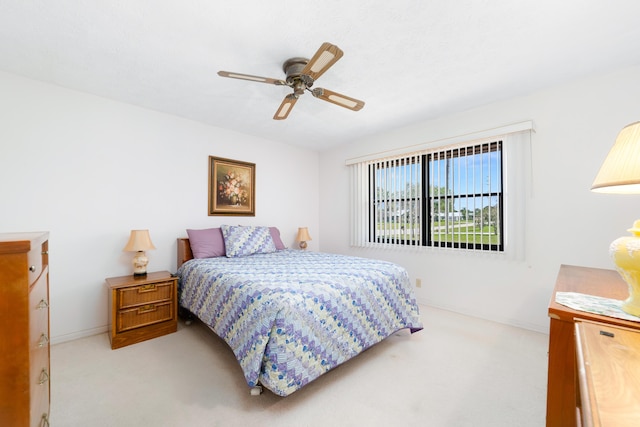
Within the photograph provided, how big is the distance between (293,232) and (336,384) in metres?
2.82

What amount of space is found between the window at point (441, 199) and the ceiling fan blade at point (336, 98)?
1614 millimetres

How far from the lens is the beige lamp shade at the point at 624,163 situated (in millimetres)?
921

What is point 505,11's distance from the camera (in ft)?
5.27

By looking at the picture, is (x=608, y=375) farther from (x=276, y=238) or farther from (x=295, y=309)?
(x=276, y=238)

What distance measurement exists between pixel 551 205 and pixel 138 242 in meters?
4.06

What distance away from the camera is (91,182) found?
8.68 ft

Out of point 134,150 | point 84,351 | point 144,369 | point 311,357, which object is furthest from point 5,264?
point 134,150

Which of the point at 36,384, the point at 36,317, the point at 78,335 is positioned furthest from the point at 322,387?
the point at 78,335

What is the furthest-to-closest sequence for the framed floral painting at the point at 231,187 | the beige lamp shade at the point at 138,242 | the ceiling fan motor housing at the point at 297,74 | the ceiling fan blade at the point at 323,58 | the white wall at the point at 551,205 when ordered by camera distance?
the framed floral painting at the point at 231,187, the beige lamp shade at the point at 138,242, the white wall at the point at 551,205, the ceiling fan motor housing at the point at 297,74, the ceiling fan blade at the point at 323,58

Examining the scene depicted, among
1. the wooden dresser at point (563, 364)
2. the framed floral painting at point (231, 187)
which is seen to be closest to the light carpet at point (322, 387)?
the wooden dresser at point (563, 364)

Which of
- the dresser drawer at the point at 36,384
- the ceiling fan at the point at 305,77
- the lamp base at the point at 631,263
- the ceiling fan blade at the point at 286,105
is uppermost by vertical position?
the ceiling fan at the point at 305,77

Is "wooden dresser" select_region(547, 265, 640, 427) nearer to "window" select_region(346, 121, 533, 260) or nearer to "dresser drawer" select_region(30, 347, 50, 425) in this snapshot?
"dresser drawer" select_region(30, 347, 50, 425)

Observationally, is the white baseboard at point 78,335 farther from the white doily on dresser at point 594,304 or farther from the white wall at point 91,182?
the white doily on dresser at point 594,304

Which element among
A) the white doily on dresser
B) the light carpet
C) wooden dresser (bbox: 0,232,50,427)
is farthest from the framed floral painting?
the white doily on dresser
